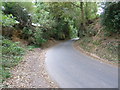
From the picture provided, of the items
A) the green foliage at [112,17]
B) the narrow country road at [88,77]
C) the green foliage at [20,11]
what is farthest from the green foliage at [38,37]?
the narrow country road at [88,77]

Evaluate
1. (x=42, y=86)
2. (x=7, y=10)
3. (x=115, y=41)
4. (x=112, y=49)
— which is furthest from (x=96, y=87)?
(x=7, y=10)

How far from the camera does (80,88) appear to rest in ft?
14.5

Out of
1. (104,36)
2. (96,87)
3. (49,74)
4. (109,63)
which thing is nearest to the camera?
(96,87)

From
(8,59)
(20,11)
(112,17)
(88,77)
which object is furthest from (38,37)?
(88,77)

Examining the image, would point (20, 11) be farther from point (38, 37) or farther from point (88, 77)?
point (88, 77)

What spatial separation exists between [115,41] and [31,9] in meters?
9.94

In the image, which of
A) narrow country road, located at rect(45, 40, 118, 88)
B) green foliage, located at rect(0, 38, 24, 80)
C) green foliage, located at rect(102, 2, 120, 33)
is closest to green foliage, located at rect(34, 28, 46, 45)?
green foliage, located at rect(0, 38, 24, 80)

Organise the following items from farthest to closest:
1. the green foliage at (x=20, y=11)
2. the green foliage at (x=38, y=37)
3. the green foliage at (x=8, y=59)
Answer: the green foliage at (x=38, y=37)
the green foliage at (x=20, y=11)
the green foliage at (x=8, y=59)

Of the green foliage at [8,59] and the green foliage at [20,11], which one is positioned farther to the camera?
the green foliage at [20,11]

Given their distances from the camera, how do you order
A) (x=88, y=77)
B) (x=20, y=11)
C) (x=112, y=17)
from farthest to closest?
(x=20, y=11), (x=112, y=17), (x=88, y=77)

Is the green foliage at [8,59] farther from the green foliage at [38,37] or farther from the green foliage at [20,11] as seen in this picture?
the green foliage at [20,11]

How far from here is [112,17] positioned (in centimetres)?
916

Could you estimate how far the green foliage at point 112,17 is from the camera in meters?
8.55

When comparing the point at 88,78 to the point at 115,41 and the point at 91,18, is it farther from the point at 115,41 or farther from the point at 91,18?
the point at 91,18
